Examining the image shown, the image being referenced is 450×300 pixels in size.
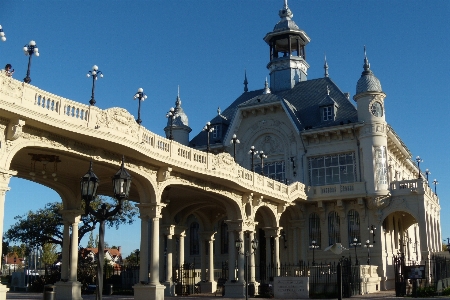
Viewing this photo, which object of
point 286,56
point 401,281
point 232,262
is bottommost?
point 401,281

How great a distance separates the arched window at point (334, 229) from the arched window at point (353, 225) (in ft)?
2.74

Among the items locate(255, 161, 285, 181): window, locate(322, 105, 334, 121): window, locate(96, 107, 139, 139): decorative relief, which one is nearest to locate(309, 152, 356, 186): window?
locate(255, 161, 285, 181): window

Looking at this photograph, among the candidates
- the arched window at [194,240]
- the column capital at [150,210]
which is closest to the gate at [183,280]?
the arched window at [194,240]

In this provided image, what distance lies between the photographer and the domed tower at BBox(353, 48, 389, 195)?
39875mm

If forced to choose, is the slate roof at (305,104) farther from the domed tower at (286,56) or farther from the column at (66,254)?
the column at (66,254)

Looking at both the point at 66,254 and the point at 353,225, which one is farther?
the point at 353,225

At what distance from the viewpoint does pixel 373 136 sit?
40.3 meters

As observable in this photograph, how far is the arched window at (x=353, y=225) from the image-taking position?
4059 centimetres

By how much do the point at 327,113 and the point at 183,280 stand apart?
17671 millimetres

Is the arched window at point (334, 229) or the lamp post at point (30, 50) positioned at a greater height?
the lamp post at point (30, 50)

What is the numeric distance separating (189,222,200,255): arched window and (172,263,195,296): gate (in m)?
8.22

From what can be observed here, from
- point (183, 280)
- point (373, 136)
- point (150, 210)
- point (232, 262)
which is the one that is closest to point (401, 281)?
point (232, 262)

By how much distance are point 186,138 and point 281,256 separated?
14566mm

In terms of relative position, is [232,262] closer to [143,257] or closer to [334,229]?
[143,257]
